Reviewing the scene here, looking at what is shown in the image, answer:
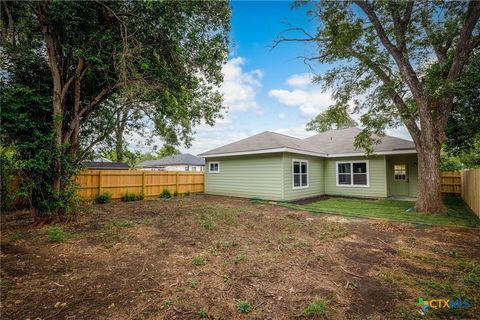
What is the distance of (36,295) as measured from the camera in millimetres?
2691

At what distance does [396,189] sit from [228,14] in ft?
43.1

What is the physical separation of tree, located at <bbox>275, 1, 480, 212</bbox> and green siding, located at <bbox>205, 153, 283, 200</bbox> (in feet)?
13.7

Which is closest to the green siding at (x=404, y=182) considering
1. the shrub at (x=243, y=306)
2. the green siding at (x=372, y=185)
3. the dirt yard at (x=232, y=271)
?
the green siding at (x=372, y=185)

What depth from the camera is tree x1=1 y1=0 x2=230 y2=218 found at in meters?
5.35

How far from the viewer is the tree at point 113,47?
5.35m

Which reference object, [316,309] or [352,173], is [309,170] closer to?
[352,173]

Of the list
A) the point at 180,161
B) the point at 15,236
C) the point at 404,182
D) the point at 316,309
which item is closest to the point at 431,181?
the point at 404,182

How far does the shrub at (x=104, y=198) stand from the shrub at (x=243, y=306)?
31.0 feet

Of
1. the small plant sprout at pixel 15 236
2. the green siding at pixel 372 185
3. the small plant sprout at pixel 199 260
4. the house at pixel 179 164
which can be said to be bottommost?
the small plant sprout at pixel 199 260

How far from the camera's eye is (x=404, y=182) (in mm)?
12656

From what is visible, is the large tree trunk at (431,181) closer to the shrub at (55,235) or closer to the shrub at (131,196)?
the shrub at (55,235)

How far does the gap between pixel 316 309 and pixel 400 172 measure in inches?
535

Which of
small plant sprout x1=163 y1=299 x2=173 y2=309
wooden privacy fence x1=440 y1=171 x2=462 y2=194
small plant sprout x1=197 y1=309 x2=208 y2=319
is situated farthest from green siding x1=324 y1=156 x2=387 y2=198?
small plant sprout x1=163 y1=299 x2=173 y2=309

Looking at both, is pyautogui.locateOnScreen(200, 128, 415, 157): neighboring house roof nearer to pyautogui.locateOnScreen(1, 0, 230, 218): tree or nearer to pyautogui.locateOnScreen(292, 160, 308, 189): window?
pyautogui.locateOnScreen(292, 160, 308, 189): window
